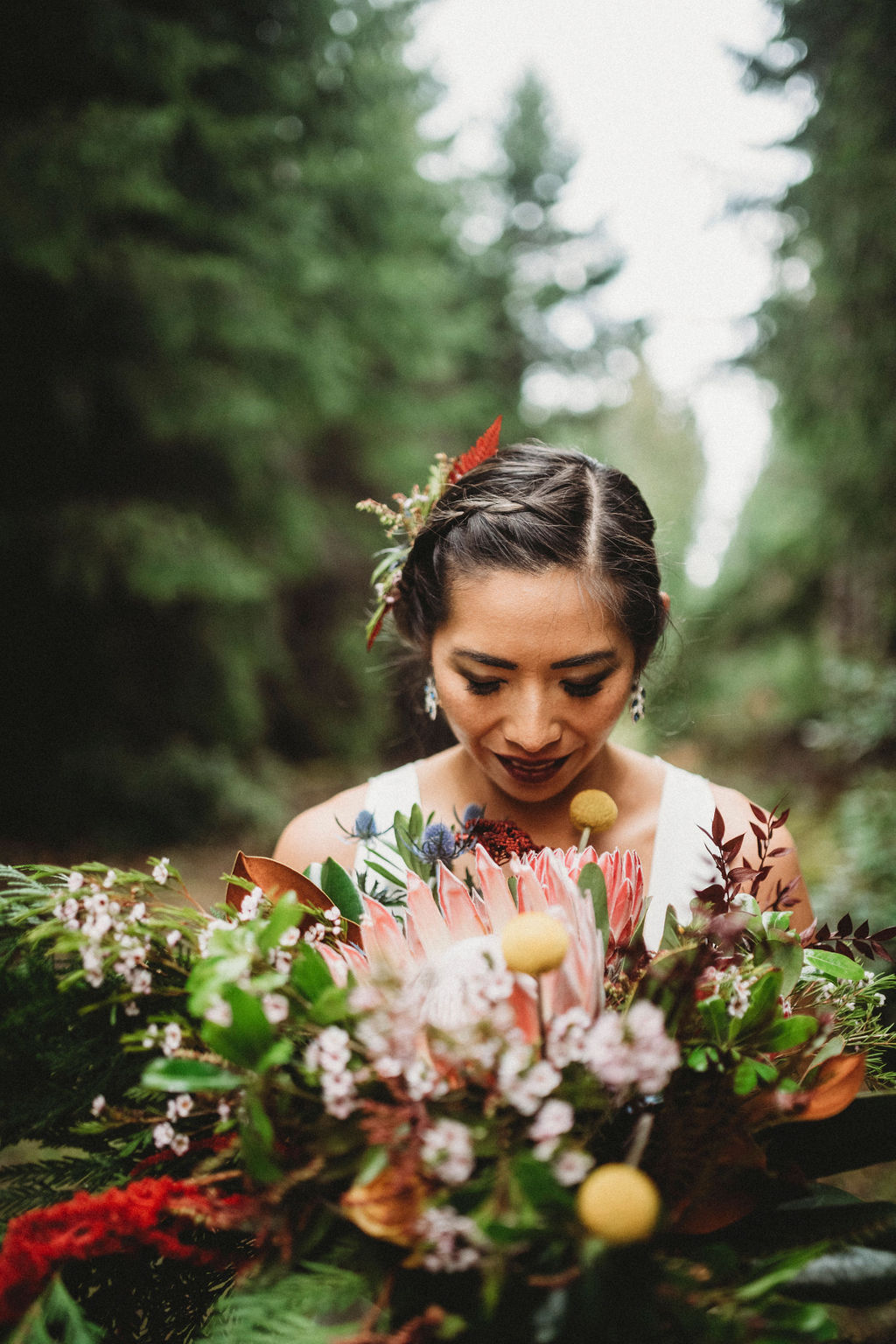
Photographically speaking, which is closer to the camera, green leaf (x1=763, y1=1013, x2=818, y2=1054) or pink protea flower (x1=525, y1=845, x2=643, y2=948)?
green leaf (x1=763, y1=1013, x2=818, y2=1054)

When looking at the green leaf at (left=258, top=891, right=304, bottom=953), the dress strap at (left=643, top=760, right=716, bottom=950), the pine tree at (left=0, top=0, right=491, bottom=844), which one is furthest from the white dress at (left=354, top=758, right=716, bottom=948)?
the pine tree at (left=0, top=0, right=491, bottom=844)

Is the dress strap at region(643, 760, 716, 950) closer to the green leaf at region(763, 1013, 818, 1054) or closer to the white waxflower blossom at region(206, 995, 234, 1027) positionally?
the green leaf at region(763, 1013, 818, 1054)

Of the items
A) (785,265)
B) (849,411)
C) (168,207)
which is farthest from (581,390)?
(168,207)

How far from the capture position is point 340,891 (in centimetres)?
107

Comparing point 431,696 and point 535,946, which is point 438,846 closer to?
point 535,946

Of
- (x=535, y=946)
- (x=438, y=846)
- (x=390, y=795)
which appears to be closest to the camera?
(x=535, y=946)

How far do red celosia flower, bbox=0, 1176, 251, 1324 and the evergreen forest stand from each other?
158 centimetres

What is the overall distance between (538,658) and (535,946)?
756 millimetres

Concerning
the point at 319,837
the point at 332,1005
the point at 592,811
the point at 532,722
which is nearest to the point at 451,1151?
the point at 332,1005

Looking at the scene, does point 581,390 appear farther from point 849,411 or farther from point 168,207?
point 168,207

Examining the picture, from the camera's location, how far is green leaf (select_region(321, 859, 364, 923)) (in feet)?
3.48

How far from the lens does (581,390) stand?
15695 millimetres

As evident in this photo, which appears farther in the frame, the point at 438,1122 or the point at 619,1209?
the point at 438,1122

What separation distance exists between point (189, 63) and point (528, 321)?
11.6 m
